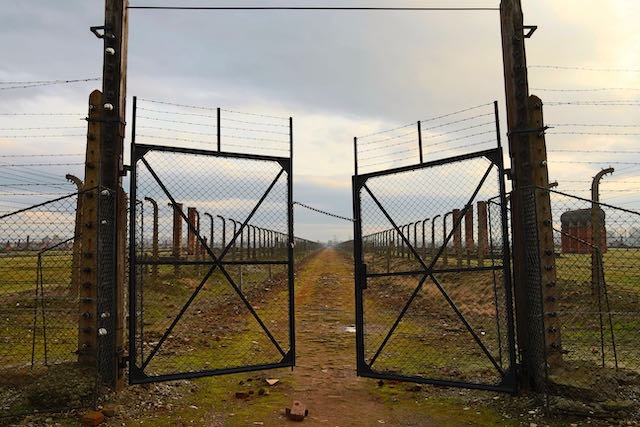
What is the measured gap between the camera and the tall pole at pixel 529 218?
5.45 metres

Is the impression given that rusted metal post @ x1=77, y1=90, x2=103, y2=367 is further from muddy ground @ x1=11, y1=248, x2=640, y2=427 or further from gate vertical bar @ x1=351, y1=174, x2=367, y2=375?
gate vertical bar @ x1=351, y1=174, x2=367, y2=375

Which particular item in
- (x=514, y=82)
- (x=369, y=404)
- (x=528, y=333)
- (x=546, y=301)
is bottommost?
(x=369, y=404)

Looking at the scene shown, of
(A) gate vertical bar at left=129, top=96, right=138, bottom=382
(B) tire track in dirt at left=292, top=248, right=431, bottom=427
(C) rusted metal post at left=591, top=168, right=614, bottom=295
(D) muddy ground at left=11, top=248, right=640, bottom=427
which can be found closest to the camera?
(D) muddy ground at left=11, top=248, right=640, bottom=427

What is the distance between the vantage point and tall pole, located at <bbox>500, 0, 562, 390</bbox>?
5445mm


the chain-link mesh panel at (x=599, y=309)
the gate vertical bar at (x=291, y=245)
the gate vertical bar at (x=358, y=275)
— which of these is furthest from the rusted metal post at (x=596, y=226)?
the gate vertical bar at (x=291, y=245)

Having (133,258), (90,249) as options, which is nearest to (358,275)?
(133,258)

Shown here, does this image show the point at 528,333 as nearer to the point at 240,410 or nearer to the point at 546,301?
the point at 546,301

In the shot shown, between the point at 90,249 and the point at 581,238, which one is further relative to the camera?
the point at 581,238

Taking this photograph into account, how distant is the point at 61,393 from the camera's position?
500 centimetres

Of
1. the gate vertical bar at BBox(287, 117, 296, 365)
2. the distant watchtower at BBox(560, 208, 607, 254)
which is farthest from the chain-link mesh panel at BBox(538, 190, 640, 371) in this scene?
the gate vertical bar at BBox(287, 117, 296, 365)

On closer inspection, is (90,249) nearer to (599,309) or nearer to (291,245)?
(291,245)

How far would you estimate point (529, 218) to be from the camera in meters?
5.66

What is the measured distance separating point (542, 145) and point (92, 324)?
6.04 metres

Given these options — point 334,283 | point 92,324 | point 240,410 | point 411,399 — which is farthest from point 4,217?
point 334,283
